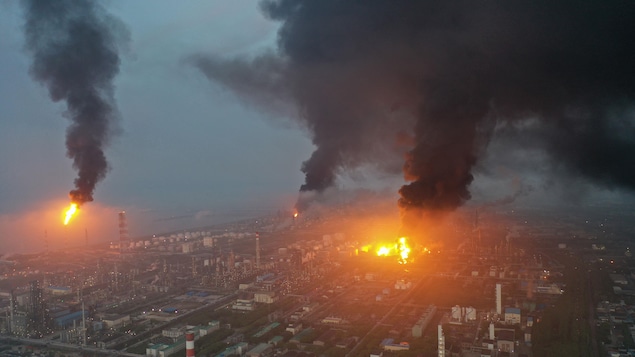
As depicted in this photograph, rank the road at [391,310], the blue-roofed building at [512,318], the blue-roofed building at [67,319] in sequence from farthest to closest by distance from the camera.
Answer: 1. the blue-roofed building at [67,319]
2. the blue-roofed building at [512,318]
3. the road at [391,310]

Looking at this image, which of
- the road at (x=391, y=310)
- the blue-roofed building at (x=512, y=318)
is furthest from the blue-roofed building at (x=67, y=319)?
the blue-roofed building at (x=512, y=318)

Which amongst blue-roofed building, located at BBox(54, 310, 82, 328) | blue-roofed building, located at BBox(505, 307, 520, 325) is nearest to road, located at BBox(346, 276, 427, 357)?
blue-roofed building, located at BBox(505, 307, 520, 325)

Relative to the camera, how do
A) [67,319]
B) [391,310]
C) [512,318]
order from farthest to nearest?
[391,310] → [67,319] → [512,318]

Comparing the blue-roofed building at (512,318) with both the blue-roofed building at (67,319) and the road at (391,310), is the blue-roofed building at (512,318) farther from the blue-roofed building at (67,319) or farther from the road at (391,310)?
the blue-roofed building at (67,319)

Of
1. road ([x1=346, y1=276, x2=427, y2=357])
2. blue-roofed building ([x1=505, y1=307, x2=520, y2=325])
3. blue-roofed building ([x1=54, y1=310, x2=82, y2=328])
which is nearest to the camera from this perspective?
road ([x1=346, y1=276, x2=427, y2=357])

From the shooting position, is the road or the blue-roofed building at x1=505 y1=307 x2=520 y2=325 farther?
the blue-roofed building at x1=505 y1=307 x2=520 y2=325

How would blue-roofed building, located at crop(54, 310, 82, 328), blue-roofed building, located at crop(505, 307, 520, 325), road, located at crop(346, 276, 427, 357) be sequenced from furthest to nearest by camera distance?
blue-roofed building, located at crop(54, 310, 82, 328) → blue-roofed building, located at crop(505, 307, 520, 325) → road, located at crop(346, 276, 427, 357)

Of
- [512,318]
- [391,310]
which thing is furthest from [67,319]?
[512,318]

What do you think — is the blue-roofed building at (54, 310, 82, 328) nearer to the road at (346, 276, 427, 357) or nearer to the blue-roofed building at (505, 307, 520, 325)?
the road at (346, 276, 427, 357)

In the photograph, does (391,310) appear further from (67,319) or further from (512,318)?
(67,319)

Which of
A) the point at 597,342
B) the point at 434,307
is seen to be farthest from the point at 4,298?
the point at 597,342

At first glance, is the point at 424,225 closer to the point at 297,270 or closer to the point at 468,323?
the point at 468,323
